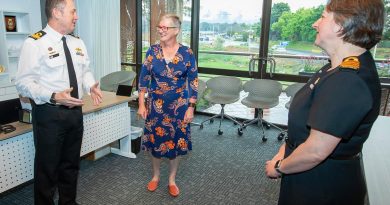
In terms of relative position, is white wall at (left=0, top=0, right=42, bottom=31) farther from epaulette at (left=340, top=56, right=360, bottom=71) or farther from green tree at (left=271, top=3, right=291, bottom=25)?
epaulette at (left=340, top=56, right=360, bottom=71)

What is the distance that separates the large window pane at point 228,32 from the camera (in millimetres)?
4668

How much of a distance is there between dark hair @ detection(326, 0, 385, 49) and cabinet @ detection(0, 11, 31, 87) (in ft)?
15.4

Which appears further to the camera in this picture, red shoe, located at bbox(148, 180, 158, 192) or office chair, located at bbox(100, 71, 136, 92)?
office chair, located at bbox(100, 71, 136, 92)

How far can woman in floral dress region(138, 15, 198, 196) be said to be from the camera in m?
2.30

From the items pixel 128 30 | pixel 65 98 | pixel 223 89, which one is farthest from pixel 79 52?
pixel 128 30

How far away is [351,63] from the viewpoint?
964 millimetres

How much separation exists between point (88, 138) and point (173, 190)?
3.08ft

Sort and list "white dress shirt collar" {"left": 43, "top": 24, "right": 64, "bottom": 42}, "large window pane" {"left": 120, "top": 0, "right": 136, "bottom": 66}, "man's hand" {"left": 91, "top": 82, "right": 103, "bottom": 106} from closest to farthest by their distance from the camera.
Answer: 1. "white dress shirt collar" {"left": 43, "top": 24, "right": 64, "bottom": 42}
2. "man's hand" {"left": 91, "top": 82, "right": 103, "bottom": 106}
3. "large window pane" {"left": 120, "top": 0, "right": 136, "bottom": 66}

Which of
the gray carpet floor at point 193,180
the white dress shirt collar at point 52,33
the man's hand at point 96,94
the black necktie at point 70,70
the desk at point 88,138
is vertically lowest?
the gray carpet floor at point 193,180

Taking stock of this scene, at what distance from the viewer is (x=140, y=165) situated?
3.13 metres

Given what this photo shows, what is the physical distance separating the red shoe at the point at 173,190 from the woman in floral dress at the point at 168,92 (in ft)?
0.92

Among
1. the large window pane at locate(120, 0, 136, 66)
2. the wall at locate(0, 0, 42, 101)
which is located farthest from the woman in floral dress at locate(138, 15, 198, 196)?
the large window pane at locate(120, 0, 136, 66)

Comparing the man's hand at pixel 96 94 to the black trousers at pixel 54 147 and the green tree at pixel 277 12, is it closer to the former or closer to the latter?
the black trousers at pixel 54 147

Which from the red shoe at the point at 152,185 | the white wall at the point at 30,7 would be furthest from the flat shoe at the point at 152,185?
the white wall at the point at 30,7
